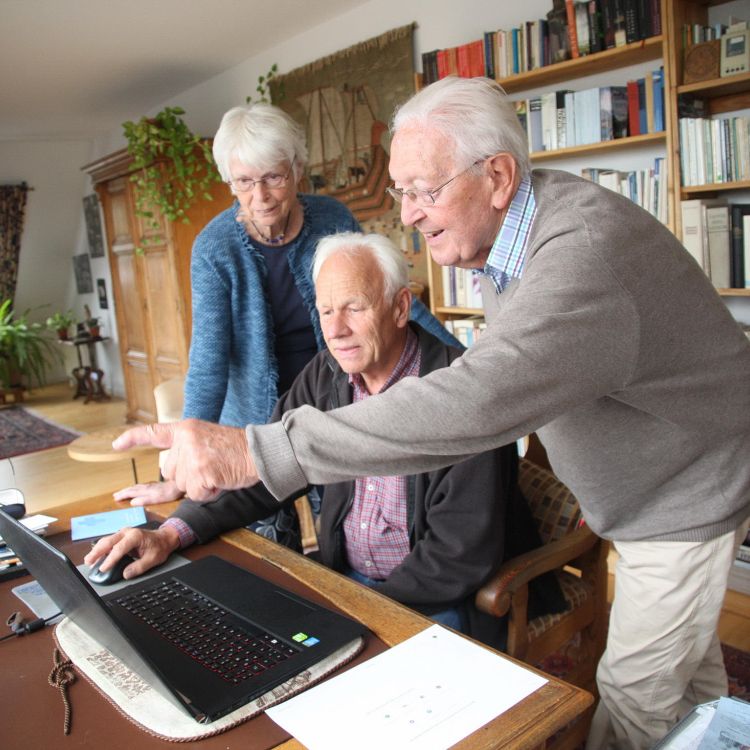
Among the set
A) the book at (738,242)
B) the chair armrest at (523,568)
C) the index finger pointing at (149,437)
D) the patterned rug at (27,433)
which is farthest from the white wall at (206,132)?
the index finger pointing at (149,437)

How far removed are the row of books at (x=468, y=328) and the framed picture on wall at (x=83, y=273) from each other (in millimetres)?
6281

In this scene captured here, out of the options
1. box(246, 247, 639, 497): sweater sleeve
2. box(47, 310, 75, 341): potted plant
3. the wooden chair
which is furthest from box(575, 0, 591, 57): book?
box(47, 310, 75, 341): potted plant

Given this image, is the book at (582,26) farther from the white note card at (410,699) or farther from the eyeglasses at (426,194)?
the white note card at (410,699)

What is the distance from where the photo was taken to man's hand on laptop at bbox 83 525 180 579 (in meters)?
1.38

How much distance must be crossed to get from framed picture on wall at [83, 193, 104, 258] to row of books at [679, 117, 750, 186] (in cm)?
691

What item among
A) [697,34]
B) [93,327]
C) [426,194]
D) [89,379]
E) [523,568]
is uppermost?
[697,34]

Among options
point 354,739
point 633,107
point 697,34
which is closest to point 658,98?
point 633,107

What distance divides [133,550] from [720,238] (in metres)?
2.37

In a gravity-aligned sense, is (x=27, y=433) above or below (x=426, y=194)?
below

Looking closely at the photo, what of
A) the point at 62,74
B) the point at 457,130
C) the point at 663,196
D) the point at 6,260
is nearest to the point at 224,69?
the point at 62,74

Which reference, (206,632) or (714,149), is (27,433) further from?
(206,632)

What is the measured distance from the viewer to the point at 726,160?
2.72 meters

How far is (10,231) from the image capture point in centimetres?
842

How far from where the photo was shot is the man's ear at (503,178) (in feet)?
3.90
